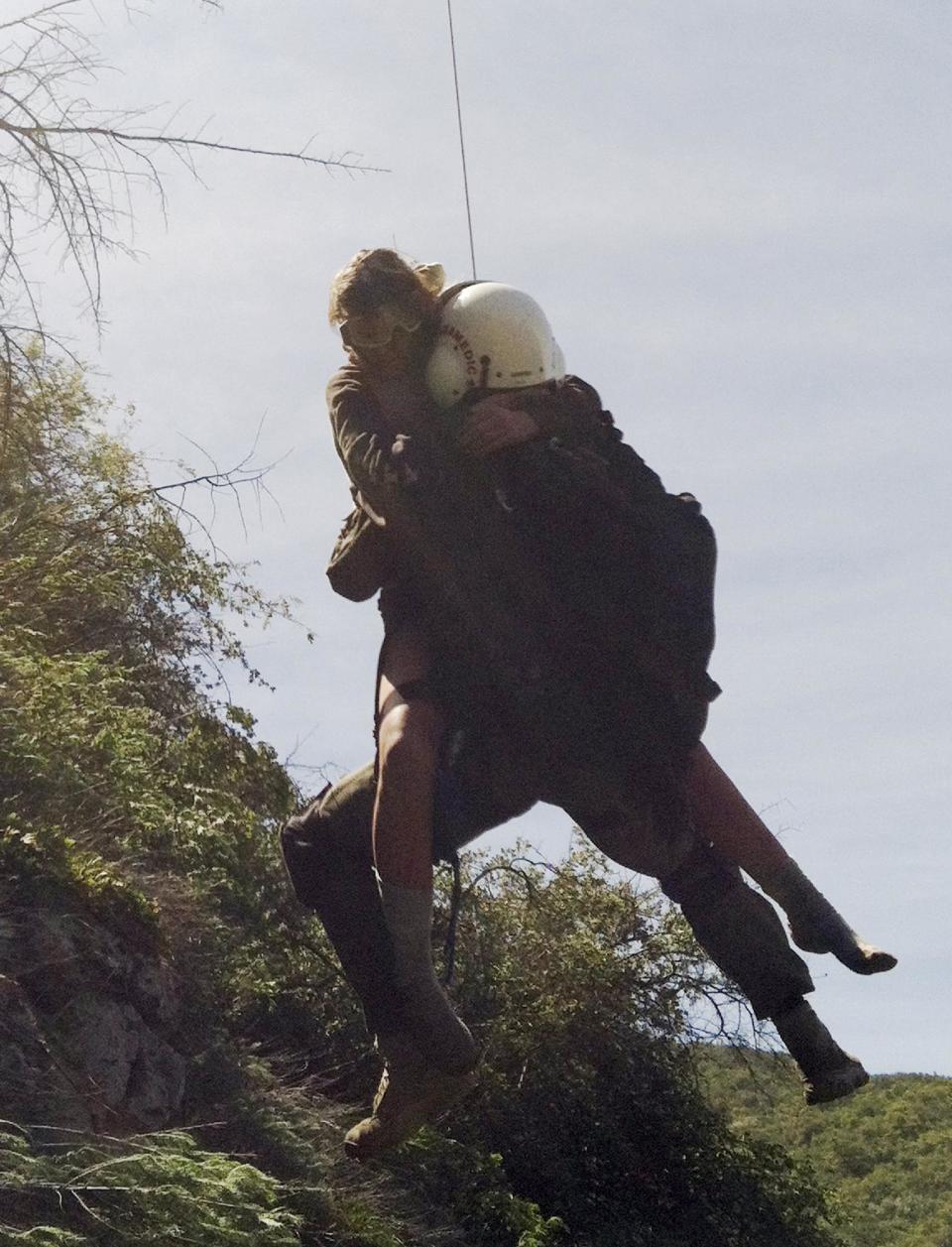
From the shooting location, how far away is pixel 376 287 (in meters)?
4.47

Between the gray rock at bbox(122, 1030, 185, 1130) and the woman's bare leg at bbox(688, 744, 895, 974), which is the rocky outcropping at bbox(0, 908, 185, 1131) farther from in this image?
the woman's bare leg at bbox(688, 744, 895, 974)

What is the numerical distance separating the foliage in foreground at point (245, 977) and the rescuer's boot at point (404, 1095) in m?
1.55

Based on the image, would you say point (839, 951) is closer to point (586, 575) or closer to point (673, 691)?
point (673, 691)

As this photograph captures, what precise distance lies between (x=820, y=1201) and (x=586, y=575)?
12.3 metres

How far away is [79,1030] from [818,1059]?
4096 millimetres

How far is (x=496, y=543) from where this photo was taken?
13.8ft

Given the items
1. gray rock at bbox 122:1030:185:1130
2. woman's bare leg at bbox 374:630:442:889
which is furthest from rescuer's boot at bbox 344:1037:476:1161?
gray rock at bbox 122:1030:185:1130

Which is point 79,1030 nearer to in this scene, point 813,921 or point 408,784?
point 408,784

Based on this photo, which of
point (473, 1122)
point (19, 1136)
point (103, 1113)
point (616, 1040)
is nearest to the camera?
point (19, 1136)

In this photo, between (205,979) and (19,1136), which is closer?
(19,1136)

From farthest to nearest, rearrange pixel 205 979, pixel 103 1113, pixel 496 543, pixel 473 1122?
pixel 473 1122 → pixel 205 979 → pixel 103 1113 → pixel 496 543

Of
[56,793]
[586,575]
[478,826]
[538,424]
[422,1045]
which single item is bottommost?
[422,1045]

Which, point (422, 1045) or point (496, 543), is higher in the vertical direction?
point (496, 543)

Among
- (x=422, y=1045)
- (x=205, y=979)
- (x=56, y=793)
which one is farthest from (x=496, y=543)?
(x=205, y=979)
